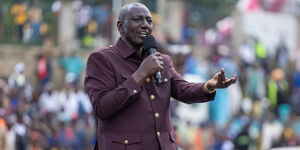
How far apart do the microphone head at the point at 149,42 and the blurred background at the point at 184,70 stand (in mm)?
8107

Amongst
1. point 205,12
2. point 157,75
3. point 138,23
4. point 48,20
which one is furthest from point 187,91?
point 205,12

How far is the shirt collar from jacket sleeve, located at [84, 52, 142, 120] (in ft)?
0.37

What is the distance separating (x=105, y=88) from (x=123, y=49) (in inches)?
12.5

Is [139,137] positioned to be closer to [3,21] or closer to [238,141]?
[238,141]

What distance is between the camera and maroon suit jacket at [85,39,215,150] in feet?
19.3

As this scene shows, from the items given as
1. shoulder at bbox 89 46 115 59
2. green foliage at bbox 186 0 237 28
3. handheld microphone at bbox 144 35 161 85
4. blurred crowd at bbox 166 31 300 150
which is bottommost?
blurred crowd at bbox 166 31 300 150

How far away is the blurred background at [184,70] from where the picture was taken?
16.5 meters

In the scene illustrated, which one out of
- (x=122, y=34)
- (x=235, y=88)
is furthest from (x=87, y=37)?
(x=122, y=34)

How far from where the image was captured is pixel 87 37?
20.1 m

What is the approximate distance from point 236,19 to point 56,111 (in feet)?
21.6

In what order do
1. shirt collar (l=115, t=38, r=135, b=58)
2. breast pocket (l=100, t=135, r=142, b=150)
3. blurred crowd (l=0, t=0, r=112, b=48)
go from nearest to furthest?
breast pocket (l=100, t=135, r=142, b=150) → shirt collar (l=115, t=38, r=135, b=58) → blurred crowd (l=0, t=0, r=112, b=48)

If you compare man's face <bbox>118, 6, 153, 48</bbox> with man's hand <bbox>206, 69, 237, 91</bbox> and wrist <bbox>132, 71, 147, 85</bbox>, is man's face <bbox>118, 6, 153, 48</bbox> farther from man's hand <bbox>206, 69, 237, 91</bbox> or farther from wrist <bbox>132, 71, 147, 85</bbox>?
man's hand <bbox>206, 69, 237, 91</bbox>

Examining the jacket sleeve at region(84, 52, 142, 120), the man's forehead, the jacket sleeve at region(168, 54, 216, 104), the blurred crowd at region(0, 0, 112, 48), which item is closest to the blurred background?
the blurred crowd at region(0, 0, 112, 48)

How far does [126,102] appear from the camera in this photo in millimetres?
5863
